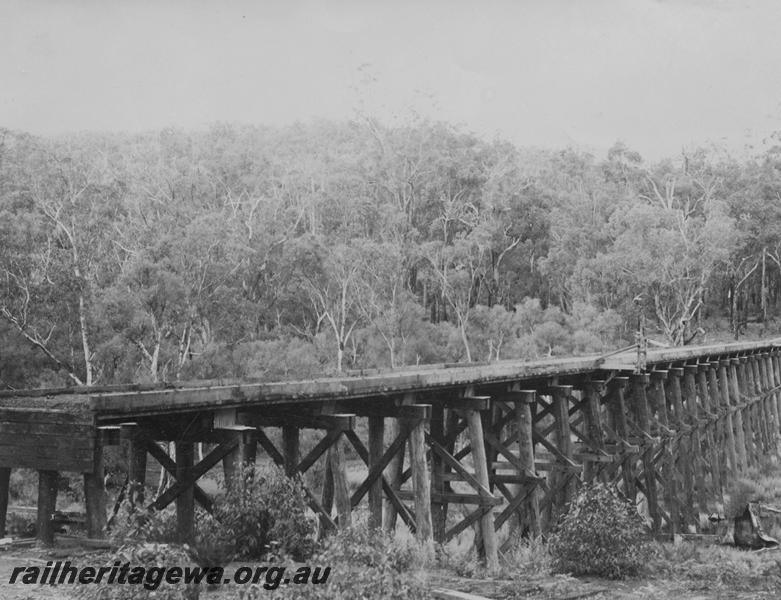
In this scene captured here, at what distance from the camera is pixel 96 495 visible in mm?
6980

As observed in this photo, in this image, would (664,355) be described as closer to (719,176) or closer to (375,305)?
(375,305)

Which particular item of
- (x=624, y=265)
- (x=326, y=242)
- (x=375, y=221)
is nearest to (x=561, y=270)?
(x=624, y=265)

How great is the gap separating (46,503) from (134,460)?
8.49 feet

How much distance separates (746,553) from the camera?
14.0m

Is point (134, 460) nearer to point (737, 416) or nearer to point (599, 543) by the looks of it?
point (599, 543)

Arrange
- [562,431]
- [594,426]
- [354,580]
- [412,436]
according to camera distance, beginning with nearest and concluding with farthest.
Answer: [354,580]
[412,436]
[562,431]
[594,426]

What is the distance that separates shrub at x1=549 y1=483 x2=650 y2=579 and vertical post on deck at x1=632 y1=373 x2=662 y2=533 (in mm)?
6477

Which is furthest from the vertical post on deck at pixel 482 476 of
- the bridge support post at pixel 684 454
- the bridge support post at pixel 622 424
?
the bridge support post at pixel 684 454

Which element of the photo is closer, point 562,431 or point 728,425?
point 562,431

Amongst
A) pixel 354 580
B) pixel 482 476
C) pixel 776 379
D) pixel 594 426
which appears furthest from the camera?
pixel 776 379

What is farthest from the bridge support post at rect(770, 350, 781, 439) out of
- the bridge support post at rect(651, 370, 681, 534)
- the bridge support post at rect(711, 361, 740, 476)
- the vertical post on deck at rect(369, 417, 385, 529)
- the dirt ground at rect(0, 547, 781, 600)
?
the vertical post on deck at rect(369, 417, 385, 529)

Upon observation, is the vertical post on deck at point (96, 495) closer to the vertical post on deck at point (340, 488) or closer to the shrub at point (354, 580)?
the shrub at point (354, 580)

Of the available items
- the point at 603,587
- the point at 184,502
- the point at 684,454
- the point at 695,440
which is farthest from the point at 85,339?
the point at 603,587

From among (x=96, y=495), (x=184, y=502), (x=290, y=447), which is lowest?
(x=184, y=502)
